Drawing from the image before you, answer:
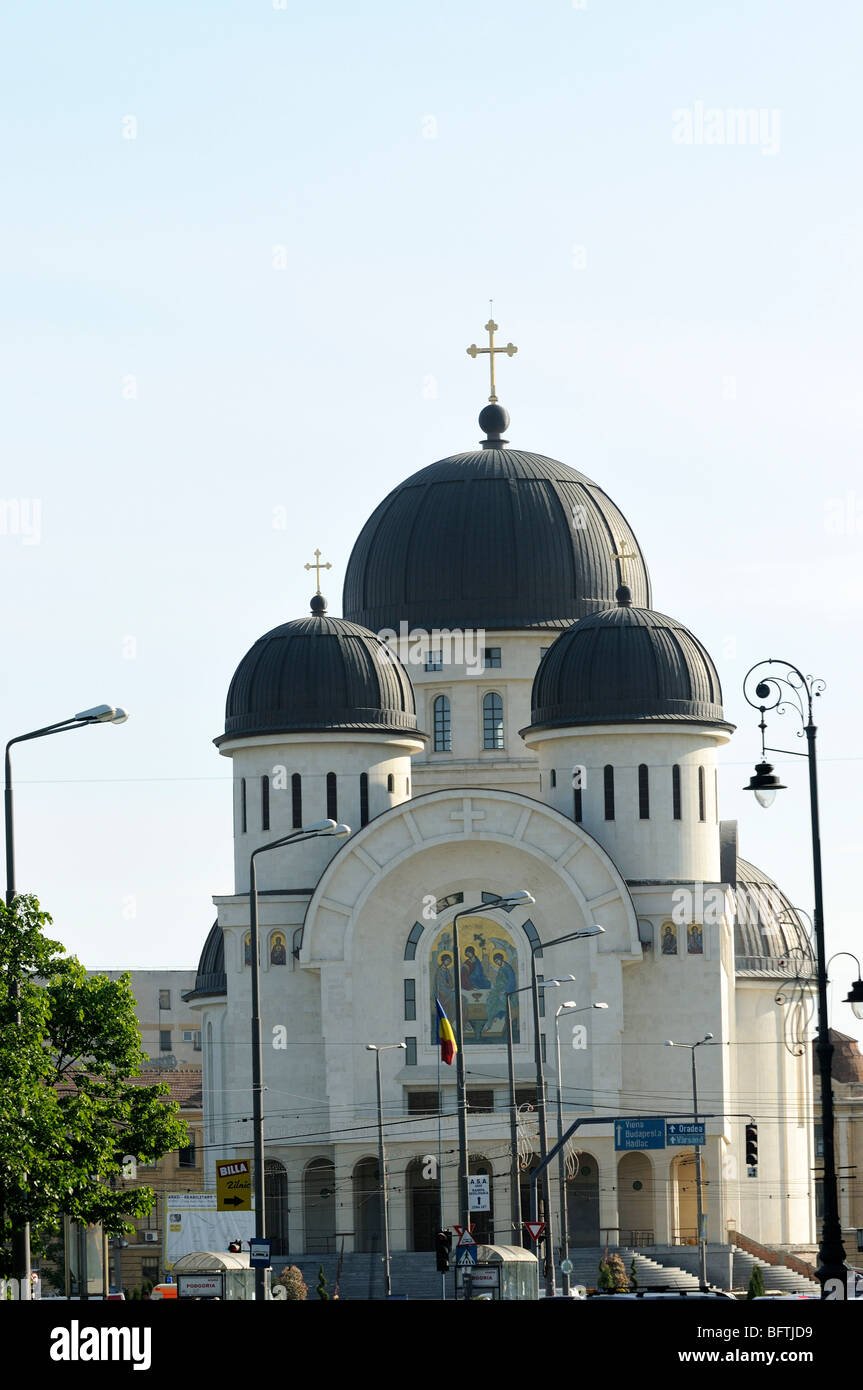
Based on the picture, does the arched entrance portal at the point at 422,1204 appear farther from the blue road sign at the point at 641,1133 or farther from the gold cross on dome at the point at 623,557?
the gold cross on dome at the point at 623,557

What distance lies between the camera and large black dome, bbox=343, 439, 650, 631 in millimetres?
78188

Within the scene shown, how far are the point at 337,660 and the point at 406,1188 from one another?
578 inches

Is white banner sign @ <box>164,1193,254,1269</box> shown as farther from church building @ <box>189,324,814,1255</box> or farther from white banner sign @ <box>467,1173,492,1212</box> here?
church building @ <box>189,324,814,1255</box>

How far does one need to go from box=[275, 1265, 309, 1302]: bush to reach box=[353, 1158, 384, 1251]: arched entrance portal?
405cm

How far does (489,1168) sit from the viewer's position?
67938mm

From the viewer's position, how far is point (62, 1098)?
33.9 meters

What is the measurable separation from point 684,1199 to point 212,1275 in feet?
104

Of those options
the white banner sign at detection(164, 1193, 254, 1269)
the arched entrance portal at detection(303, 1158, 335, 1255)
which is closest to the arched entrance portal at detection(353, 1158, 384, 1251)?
the arched entrance portal at detection(303, 1158, 335, 1255)

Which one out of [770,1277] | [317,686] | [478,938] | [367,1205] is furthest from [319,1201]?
[317,686]

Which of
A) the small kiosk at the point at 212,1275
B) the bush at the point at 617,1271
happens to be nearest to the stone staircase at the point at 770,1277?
the bush at the point at 617,1271

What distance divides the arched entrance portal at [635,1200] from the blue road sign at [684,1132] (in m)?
9.78

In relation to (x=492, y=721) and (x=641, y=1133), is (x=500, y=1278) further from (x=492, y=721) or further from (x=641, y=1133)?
(x=492, y=721)
